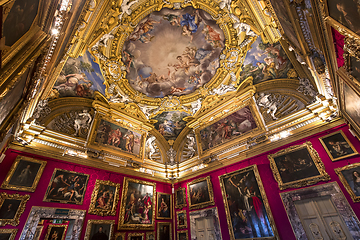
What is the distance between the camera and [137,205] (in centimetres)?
1006

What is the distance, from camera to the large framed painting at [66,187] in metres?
7.50

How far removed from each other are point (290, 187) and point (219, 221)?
398 cm

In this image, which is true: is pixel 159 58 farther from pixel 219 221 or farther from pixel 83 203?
pixel 219 221

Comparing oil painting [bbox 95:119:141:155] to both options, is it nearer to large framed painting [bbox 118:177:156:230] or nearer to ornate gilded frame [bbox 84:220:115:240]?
large framed painting [bbox 118:177:156:230]

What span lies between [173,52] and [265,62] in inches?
222

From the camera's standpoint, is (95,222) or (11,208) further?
(95,222)

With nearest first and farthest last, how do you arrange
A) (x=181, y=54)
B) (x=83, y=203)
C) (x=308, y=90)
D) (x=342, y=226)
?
(x=342, y=226), (x=83, y=203), (x=308, y=90), (x=181, y=54)

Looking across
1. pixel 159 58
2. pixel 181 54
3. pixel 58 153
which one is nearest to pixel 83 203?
pixel 58 153

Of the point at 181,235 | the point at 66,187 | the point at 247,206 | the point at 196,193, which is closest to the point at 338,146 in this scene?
the point at 247,206

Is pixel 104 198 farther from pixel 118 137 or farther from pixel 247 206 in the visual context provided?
pixel 247 206

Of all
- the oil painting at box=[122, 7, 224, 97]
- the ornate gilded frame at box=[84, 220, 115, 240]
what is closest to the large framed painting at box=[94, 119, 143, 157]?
the oil painting at box=[122, 7, 224, 97]

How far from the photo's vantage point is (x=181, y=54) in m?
11.4

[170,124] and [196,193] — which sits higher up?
[170,124]

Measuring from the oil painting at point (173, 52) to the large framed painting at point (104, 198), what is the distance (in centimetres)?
655
